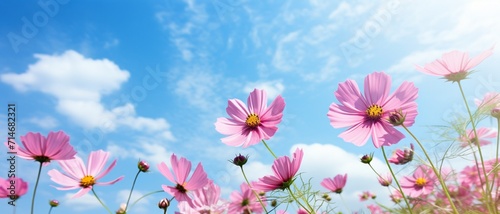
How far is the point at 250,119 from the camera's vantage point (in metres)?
1.22

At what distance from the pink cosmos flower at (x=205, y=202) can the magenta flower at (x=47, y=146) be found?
34 centimetres

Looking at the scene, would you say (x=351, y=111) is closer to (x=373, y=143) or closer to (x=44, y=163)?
(x=373, y=143)

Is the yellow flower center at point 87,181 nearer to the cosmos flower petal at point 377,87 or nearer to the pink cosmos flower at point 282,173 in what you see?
the pink cosmos flower at point 282,173

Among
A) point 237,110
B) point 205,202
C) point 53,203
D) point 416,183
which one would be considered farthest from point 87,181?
point 416,183

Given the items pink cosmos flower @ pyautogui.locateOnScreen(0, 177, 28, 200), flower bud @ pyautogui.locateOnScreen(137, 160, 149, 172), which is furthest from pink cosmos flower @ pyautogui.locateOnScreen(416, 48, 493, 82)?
pink cosmos flower @ pyautogui.locateOnScreen(0, 177, 28, 200)

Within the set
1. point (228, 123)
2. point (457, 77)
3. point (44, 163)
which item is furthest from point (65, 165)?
point (457, 77)

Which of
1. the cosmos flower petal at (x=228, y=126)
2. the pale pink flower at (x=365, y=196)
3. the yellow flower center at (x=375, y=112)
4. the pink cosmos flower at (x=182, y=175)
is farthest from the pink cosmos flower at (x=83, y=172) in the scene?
the pale pink flower at (x=365, y=196)

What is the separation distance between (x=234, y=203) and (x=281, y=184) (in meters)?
0.55

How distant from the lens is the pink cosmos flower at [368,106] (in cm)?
93

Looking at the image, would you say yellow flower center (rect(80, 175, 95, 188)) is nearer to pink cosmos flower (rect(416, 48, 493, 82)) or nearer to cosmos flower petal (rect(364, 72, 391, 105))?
cosmos flower petal (rect(364, 72, 391, 105))

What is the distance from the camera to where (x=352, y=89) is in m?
0.97

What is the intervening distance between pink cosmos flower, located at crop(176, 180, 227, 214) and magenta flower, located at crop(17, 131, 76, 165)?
1.10 feet

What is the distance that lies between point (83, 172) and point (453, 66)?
964 millimetres

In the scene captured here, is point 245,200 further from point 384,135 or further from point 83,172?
point 384,135
